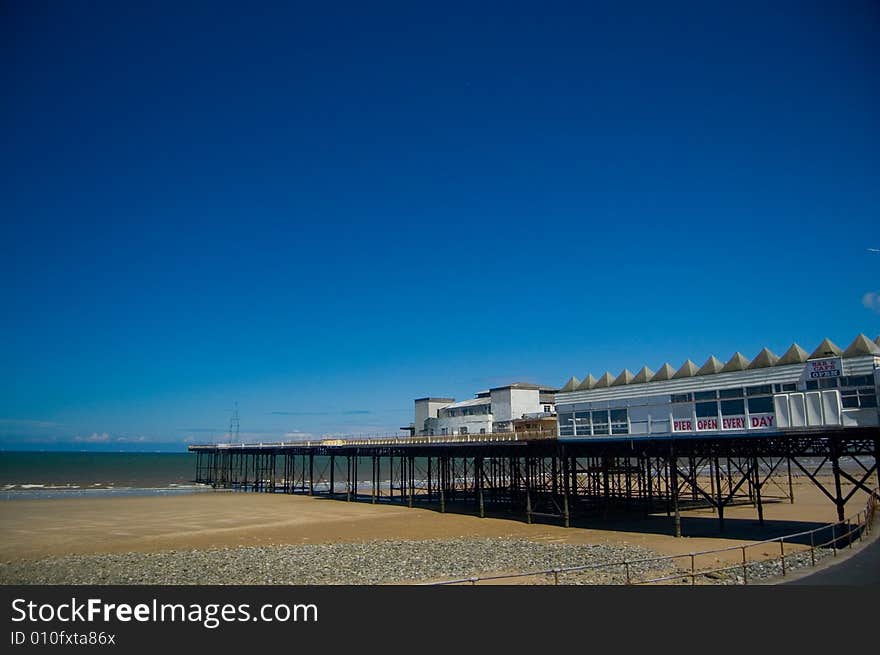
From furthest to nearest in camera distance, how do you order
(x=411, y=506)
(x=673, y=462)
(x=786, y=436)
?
(x=411, y=506), (x=673, y=462), (x=786, y=436)

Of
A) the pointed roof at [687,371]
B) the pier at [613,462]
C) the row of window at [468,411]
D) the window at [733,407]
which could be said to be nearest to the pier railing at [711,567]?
the pier at [613,462]

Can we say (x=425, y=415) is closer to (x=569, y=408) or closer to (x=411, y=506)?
(x=411, y=506)

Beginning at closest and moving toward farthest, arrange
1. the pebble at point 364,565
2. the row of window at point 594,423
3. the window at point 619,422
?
1. the pebble at point 364,565
2. the window at point 619,422
3. the row of window at point 594,423

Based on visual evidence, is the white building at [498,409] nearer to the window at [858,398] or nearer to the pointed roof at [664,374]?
the pointed roof at [664,374]

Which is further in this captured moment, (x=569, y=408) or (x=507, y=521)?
(x=507, y=521)

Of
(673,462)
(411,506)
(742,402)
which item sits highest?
(742,402)

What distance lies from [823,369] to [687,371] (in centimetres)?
565

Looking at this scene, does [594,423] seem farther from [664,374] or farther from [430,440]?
[430,440]

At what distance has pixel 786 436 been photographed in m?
23.2

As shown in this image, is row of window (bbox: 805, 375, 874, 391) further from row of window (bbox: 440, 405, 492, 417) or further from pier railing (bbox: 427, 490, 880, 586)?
row of window (bbox: 440, 405, 492, 417)

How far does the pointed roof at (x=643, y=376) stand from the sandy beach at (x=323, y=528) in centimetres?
710

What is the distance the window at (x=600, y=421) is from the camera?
1163 inches
